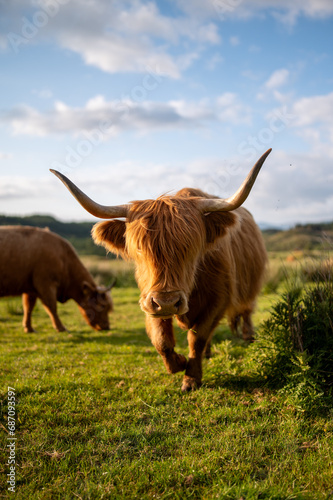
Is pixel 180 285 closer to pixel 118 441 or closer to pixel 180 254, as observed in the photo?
pixel 180 254

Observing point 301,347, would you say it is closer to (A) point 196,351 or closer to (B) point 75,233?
(A) point 196,351

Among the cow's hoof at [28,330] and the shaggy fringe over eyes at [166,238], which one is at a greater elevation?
the shaggy fringe over eyes at [166,238]

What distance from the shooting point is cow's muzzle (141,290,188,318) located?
3.01 meters

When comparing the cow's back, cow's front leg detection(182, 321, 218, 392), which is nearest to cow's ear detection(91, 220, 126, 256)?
cow's front leg detection(182, 321, 218, 392)

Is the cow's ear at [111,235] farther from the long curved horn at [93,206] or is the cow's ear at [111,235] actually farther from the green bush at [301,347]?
the green bush at [301,347]

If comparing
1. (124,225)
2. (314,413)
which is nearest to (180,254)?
(124,225)

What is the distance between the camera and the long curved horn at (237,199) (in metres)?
3.23

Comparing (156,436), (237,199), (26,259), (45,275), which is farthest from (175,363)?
(26,259)

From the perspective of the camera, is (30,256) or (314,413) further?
(30,256)

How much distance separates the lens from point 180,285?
128 inches

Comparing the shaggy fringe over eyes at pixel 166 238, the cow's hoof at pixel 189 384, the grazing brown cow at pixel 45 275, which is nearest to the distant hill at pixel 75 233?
the grazing brown cow at pixel 45 275

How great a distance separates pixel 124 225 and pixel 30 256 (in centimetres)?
445

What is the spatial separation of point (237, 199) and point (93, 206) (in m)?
1.39

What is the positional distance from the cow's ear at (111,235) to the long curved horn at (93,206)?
8.1 inches
